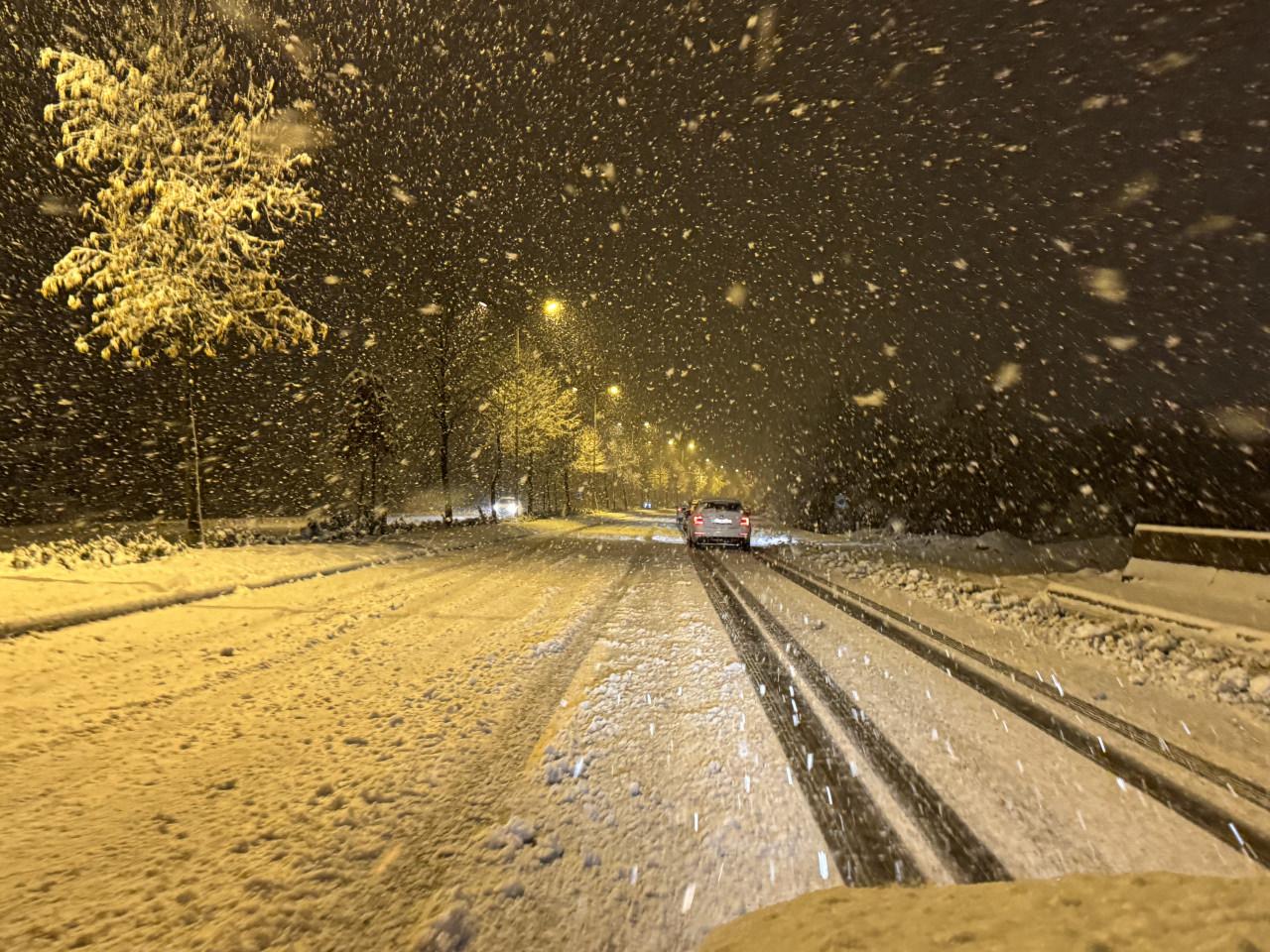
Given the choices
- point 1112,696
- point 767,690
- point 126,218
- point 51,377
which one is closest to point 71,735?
point 767,690

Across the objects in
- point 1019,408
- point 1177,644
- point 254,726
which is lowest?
point 1177,644

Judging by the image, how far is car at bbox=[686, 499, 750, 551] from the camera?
2056 cm

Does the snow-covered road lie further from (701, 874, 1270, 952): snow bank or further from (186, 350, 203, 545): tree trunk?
(186, 350, 203, 545): tree trunk

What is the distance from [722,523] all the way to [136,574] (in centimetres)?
1537

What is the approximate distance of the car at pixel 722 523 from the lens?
2056 cm

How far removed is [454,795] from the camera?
3.10 m

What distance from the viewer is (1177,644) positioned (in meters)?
6.83

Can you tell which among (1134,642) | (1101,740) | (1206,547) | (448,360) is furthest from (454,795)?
(448,360)

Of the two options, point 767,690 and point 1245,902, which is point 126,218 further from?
point 1245,902

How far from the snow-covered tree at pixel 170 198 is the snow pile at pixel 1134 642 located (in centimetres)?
1331

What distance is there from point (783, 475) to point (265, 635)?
64882mm

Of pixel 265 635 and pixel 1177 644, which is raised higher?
pixel 265 635

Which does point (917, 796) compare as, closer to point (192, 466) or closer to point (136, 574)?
point (136, 574)

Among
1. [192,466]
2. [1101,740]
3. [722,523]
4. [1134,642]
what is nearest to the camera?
[1101,740]
